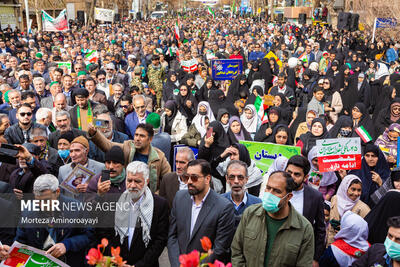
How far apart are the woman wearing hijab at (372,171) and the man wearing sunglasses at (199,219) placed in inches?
85.6

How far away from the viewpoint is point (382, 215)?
151 inches

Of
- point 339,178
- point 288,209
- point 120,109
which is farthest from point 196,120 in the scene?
point 288,209

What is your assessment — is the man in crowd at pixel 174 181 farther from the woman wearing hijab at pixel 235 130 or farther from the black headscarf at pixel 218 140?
the woman wearing hijab at pixel 235 130

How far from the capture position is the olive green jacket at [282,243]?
9.93 ft

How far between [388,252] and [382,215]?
0.92m

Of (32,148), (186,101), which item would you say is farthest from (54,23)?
(32,148)

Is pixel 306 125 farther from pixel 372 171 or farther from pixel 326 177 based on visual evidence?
pixel 326 177

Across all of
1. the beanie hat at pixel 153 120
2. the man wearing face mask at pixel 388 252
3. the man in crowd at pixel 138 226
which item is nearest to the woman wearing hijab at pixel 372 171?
the man wearing face mask at pixel 388 252

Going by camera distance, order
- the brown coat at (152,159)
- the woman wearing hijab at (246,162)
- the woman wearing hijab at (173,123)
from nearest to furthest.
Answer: the brown coat at (152,159), the woman wearing hijab at (246,162), the woman wearing hijab at (173,123)

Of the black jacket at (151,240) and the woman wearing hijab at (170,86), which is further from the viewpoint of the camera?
the woman wearing hijab at (170,86)

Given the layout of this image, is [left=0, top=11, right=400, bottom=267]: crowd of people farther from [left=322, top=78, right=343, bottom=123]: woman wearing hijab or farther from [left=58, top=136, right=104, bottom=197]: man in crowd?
[left=322, top=78, right=343, bottom=123]: woman wearing hijab

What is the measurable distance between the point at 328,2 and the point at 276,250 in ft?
127

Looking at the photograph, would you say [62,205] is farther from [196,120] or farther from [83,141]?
[196,120]

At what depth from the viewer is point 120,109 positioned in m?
6.77
